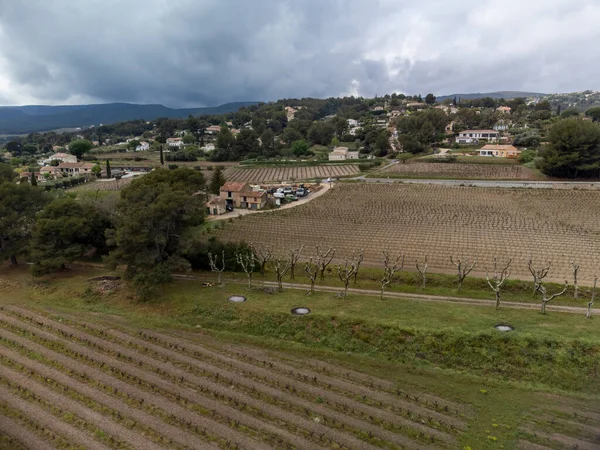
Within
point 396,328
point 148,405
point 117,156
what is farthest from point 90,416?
point 117,156

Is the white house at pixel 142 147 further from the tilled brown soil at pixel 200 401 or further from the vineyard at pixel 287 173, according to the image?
the tilled brown soil at pixel 200 401

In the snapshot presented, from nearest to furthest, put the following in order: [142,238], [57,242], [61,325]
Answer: [61,325] < [142,238] < [57,242]

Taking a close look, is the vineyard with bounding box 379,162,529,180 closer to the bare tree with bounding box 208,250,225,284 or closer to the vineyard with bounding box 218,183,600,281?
the vineyard with bounding box 218,183,600,281

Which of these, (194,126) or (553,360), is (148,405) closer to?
(553,360)

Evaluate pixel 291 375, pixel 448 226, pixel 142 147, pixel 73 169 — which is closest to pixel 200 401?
pixel 291 375

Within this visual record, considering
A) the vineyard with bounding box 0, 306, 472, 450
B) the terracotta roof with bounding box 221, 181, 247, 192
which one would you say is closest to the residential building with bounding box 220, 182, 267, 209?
the terracotta roof with bounding box 221, 181, 247, 192

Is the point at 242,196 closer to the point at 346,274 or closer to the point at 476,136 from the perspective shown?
the point at 346,274
